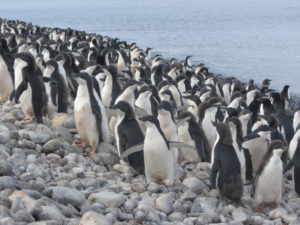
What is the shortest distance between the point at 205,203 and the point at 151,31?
55.8m

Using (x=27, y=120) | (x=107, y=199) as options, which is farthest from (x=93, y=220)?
(x=27, y=120)

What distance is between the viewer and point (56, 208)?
4980 millimetres

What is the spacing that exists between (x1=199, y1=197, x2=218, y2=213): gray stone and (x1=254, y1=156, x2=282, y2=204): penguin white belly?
857 millimetres

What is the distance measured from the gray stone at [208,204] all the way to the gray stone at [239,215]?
9.7 inches

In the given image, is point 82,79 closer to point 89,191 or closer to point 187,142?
point 187,142

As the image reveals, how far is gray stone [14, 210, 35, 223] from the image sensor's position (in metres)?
4.55

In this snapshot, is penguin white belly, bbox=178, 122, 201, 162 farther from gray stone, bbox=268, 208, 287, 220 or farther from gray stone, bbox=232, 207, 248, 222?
gray stone, bbox=232, 207, 248, 222

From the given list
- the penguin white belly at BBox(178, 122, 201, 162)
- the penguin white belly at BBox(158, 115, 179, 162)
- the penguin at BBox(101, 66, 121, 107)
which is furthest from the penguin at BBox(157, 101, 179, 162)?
the penguin at BBox(101, 66, 121, 107)

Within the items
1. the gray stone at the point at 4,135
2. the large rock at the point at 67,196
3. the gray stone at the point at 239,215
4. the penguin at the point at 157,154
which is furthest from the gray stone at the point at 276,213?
the gray stone at the point at 4,135

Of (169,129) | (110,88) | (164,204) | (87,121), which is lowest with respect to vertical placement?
(164,204)

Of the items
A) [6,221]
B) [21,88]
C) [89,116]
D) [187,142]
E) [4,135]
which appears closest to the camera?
[6,221]

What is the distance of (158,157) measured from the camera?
718 cm

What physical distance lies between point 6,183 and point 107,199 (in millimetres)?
1102

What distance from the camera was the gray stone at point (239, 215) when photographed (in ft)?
20.8
